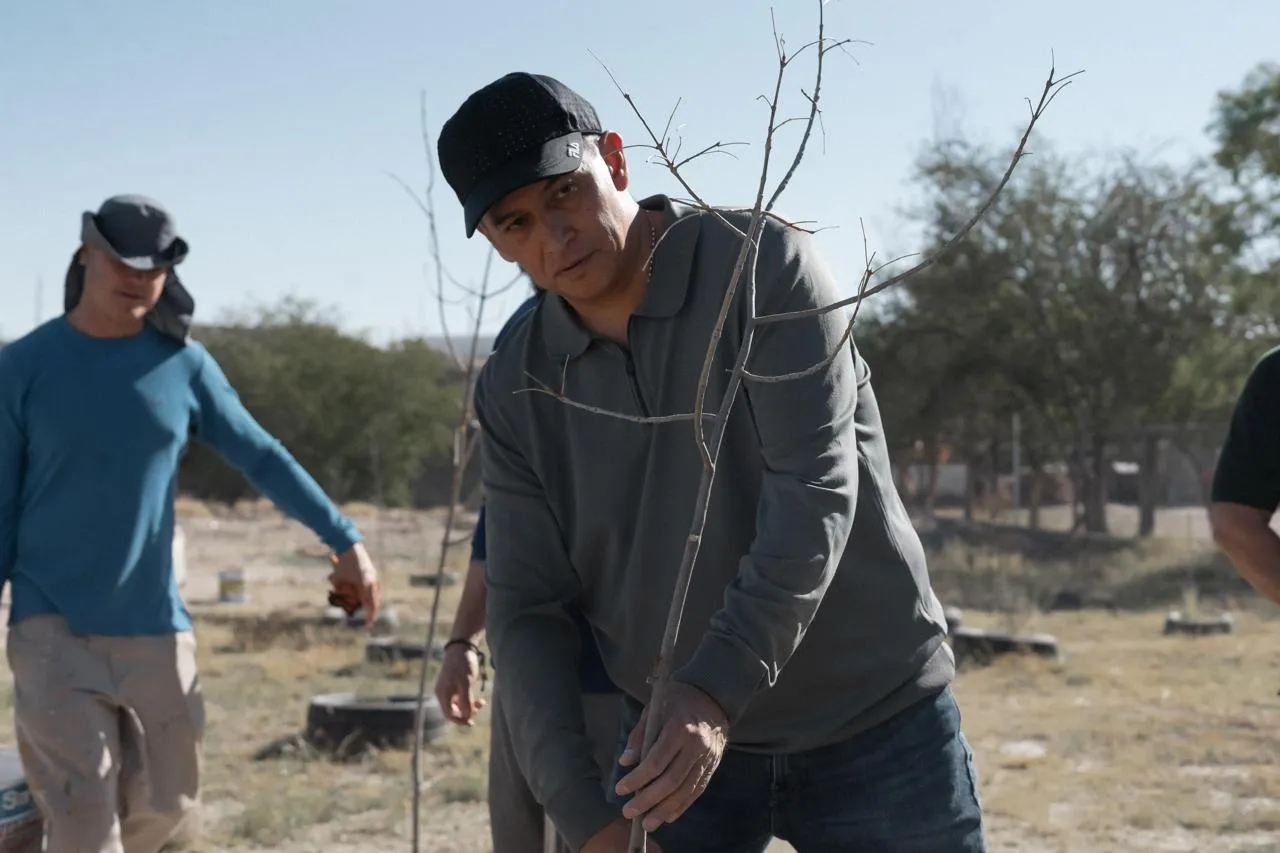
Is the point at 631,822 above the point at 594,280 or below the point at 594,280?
below

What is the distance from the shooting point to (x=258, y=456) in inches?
181

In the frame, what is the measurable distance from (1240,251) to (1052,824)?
19.2 meters

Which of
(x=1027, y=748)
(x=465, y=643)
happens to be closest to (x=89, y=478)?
(x=465, y=643)

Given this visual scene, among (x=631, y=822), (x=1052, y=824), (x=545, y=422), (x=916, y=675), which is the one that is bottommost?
(x=1052, y=824)

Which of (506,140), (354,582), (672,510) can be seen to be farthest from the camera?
(354,582)

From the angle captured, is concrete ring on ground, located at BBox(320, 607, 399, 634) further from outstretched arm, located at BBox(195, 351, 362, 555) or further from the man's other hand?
the man's other hand

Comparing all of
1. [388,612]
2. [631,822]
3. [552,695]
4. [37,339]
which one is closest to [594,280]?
[552,695]

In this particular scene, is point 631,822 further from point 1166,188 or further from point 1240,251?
point 1166,188

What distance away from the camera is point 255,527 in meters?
29.3

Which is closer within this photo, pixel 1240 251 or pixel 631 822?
pixel 631 822

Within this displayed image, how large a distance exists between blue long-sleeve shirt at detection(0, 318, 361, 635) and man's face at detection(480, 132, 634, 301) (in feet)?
7.86

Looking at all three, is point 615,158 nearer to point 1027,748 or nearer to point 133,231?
point 133,231

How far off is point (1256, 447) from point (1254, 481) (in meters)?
0.07

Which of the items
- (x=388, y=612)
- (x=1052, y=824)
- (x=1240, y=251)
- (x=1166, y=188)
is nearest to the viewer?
(x=1052, y=824)
